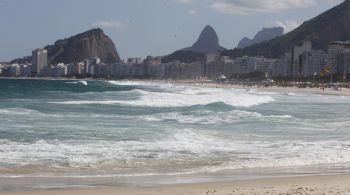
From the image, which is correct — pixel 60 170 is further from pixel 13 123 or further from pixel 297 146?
pixel 13 123

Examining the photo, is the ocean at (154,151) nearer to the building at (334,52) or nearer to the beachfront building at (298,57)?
the building at (334,52)

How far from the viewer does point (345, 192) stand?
8.59 meters

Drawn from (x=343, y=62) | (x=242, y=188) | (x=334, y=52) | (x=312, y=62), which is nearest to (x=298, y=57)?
(x=312, y=62)

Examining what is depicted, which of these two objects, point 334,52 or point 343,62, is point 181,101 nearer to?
point 343,62

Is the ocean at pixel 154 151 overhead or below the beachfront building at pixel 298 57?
below

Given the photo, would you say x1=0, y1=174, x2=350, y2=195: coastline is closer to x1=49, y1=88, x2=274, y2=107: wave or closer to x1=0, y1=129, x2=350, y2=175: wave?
x1=0, y1=129, x2=350, y2=175: wave

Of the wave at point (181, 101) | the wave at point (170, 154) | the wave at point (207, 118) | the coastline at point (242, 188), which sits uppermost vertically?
the coastline at point (242, 188)

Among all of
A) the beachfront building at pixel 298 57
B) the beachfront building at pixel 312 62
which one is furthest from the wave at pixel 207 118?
the beachfront building at pixel 298 57

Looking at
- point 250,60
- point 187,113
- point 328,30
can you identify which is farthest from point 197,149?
point 328,30

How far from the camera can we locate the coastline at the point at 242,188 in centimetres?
874

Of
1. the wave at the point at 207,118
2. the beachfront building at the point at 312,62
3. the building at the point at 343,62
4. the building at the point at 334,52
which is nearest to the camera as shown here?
the wave at the point at 207,118

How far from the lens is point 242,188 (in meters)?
9.30

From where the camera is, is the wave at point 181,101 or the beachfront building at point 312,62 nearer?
the wave at point 181,101

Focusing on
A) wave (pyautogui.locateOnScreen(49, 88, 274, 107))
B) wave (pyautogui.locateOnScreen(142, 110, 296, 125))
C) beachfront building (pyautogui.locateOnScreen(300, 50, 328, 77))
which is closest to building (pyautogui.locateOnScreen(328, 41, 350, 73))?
beachfront building (pyautogui.locateOnScreen(300, 50, 328, 77))
